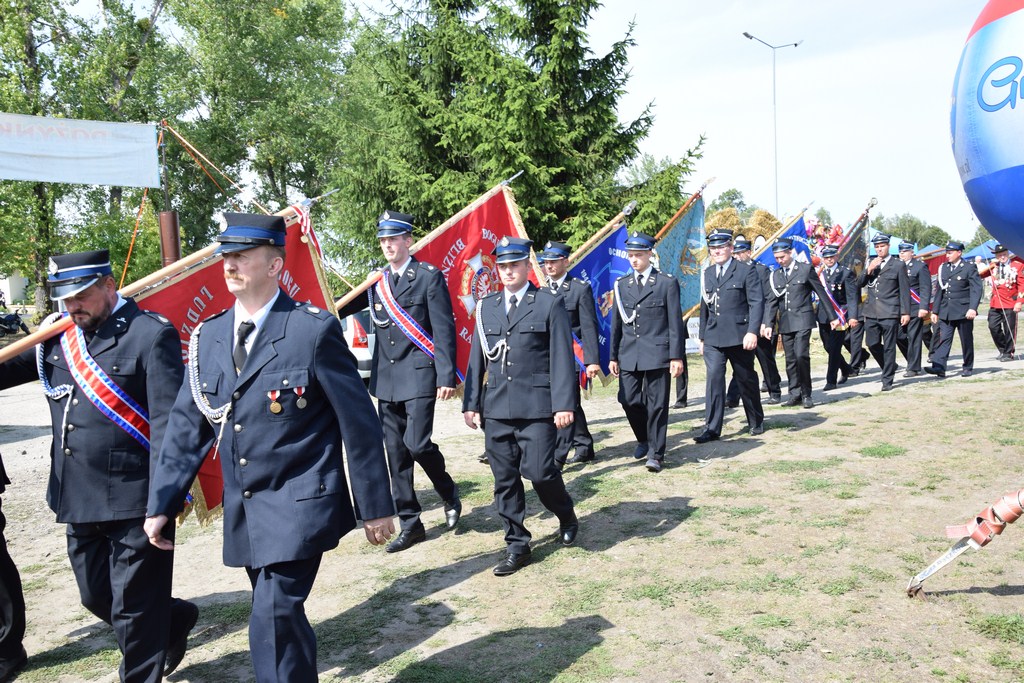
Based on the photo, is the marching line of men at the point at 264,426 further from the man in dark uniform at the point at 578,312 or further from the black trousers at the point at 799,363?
the black trousers at the point at 799,363

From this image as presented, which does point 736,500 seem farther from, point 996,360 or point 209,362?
point 996,360

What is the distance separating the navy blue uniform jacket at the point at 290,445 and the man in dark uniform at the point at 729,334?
6.27 meters

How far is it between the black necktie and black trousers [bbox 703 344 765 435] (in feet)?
21.2

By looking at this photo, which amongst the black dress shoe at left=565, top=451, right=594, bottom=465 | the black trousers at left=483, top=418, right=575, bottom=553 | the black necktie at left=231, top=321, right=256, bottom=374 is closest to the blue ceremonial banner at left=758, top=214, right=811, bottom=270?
the black dress shoe at left=565, top=451, right=594, bottom=465

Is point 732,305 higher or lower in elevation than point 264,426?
higher

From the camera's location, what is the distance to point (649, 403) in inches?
313

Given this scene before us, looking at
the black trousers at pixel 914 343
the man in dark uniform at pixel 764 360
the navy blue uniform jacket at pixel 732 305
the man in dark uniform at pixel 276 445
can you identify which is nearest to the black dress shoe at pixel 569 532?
the man in dark uniform at pixel 276 445

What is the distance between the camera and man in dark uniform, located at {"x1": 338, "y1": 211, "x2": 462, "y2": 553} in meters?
5.90

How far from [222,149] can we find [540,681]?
34996mm

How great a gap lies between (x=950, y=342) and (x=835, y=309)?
2.39 meters

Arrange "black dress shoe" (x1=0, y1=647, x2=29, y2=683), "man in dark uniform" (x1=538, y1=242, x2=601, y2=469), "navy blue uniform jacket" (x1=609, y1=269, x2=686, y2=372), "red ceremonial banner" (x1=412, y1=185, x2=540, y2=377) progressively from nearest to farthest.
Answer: "black dress shoe" (x1=0, y1=647, x2=29, y2=683) < "red ceremonial banner" (x1=412, y1=185, x2=540, y2=377) < "navy blue uniform jacket" (x1=609, y1=269, x2=686, y2=372) < "man in dark uniform" (x1=538, y1=242, x2=601, y2=469)

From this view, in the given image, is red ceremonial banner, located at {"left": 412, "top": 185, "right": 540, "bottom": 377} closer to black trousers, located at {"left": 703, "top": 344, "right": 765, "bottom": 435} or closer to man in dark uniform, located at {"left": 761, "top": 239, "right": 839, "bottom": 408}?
black trousers, located at {"left": 703, "top": 344, "right": 765, "bottom": 435}

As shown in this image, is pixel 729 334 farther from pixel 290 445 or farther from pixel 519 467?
pixel 290 445

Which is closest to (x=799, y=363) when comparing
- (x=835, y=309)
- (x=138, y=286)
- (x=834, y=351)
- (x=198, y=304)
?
(x=834, y=351)
